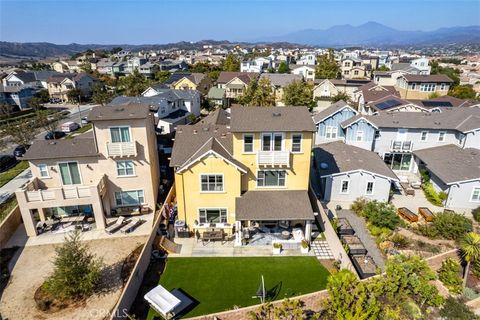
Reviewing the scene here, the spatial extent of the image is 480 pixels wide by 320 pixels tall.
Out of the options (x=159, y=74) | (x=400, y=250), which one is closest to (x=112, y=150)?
(x=400, y=250)

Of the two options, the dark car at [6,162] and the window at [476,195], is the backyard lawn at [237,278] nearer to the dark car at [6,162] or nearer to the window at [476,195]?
the window at [476,195]

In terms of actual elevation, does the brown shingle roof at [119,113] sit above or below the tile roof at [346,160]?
above

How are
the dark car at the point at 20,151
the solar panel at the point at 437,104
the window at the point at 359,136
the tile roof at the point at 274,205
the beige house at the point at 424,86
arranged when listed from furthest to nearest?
1. the beige house at the point at 424,86
2. the solar panel at the point at 437,104
3. the dark car at the point at 20,151
4. the window at the point at 359,136
5. the tile roof at the point at 274,205

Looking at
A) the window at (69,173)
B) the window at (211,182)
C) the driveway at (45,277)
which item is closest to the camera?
the driveway at (45,277)

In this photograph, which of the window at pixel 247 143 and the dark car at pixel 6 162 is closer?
the window at pixel 247 143

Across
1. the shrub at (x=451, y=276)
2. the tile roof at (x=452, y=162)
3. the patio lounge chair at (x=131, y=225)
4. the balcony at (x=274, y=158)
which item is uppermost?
the balcony at (x=274, y=158)

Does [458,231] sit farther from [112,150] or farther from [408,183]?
[112,150]

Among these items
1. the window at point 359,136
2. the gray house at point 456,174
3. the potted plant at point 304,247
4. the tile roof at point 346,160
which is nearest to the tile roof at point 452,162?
the gray house at point 456,174
